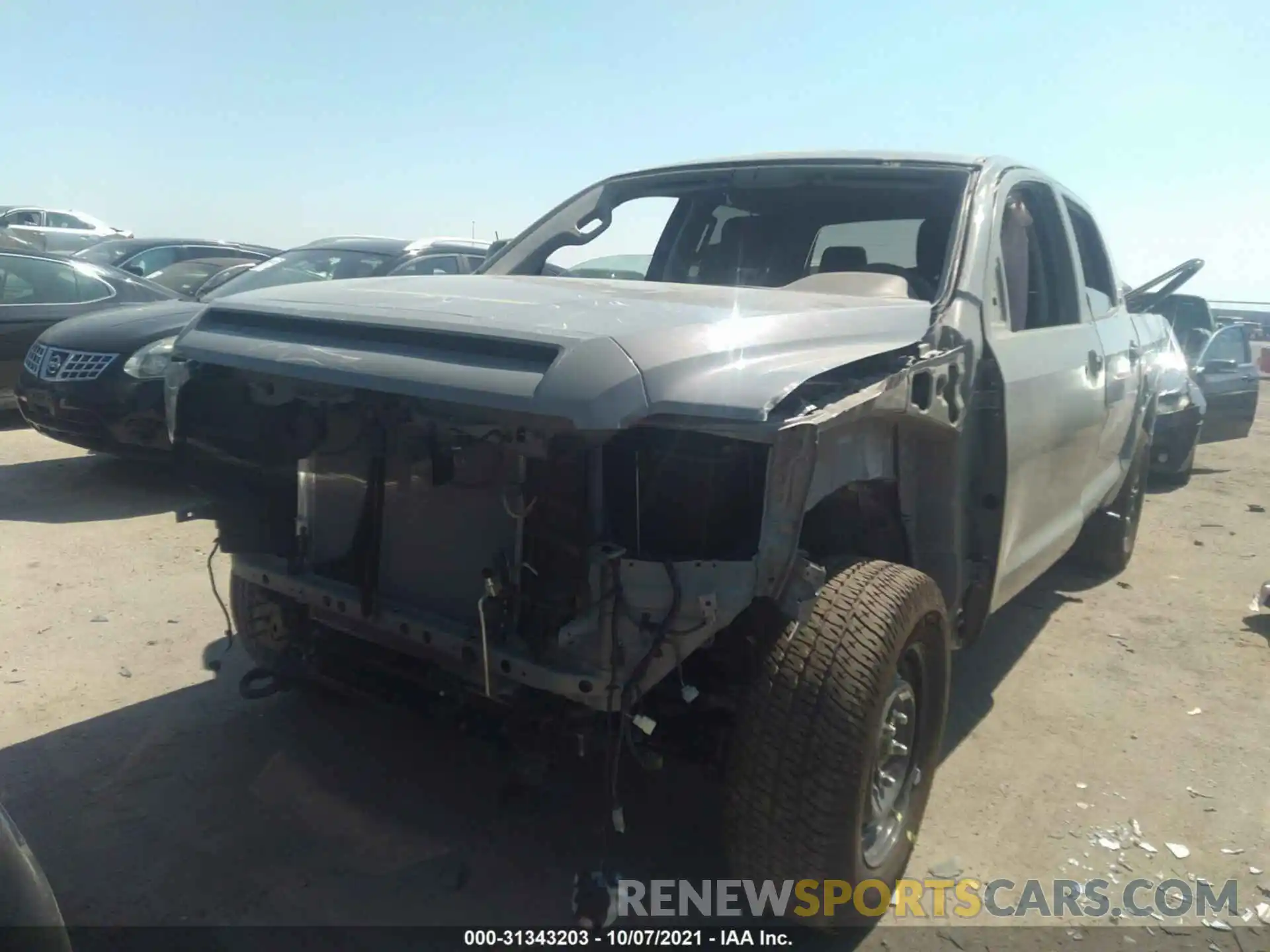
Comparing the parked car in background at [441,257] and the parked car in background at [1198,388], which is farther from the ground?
the parked car in background at [441,257]

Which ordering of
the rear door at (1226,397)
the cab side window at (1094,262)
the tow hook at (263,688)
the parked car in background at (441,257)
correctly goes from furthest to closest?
1. the rear door at (1226,397)
2. the parked car in background at (441,257)
3. the cab side window at (1094,262)
4. the tow hook at (263,688)

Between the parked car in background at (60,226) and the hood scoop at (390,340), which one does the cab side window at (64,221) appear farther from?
the hood scoop at (390,340)

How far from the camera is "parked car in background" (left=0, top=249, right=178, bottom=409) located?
7.39 meters

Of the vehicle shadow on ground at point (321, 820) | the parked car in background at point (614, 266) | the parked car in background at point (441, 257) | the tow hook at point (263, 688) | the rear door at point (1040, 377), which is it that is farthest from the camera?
the parked car in background at point (441, 257)

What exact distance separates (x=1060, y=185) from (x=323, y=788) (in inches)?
144

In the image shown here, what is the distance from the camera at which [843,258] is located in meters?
3.73

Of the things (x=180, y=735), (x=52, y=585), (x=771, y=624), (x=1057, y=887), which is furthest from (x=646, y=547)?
(x=52, y=585)

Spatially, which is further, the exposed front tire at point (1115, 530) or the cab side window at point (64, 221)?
the cab side window at point (64, 221)

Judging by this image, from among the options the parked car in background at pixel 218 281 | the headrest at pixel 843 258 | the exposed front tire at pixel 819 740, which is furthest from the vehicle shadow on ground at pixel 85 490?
the exposed front tire at pixel 819 740

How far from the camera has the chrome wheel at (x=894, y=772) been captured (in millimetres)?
2572

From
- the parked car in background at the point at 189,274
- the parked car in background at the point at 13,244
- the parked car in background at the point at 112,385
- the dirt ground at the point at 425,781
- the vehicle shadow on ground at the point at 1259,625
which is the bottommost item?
the vehicle shadow on ground at the point at 1259,625

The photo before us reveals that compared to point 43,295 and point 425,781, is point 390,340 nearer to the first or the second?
point 425,781

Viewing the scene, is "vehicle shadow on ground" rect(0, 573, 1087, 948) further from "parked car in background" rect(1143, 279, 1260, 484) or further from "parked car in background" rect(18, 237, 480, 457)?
"parked car in background" rect(1143, 279, 1260, 484)

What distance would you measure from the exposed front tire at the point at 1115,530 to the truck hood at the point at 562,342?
312 cm
